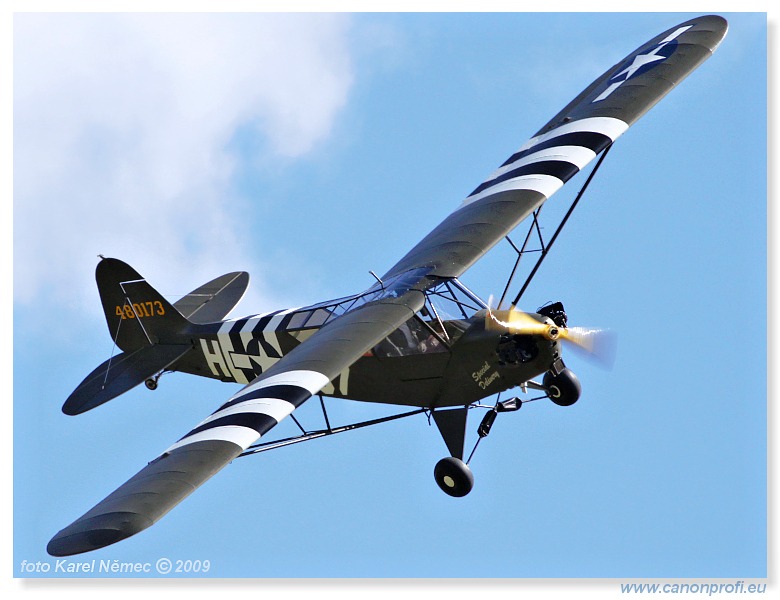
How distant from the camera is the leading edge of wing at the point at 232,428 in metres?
15.1

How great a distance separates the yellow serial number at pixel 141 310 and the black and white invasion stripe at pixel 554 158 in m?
4.47

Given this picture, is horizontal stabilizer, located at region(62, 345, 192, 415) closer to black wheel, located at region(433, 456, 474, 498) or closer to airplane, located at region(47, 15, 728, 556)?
airplane, located at region(47, 15, 728, 556)

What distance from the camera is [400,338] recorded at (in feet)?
61.6

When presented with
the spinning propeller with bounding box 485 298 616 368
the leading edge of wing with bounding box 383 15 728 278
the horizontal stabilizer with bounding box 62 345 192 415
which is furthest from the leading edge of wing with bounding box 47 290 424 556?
the horizontal stabilizer with bounding box 62 345 192 415

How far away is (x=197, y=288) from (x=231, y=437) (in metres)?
6.80

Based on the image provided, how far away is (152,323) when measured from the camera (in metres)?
21.7

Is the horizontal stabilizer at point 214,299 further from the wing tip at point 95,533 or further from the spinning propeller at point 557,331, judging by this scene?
the wing tip at point 95,533

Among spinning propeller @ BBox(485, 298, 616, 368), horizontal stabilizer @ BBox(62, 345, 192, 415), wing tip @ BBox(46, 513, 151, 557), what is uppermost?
horizontal stabilizer @ BBox(62, 345, 192, 415)

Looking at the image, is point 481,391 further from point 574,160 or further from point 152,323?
point 152,323

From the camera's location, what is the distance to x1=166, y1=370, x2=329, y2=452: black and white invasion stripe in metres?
16.3

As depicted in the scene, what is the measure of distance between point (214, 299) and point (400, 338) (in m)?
4.63

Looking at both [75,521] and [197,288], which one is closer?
[75,521]

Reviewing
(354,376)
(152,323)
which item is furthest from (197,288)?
(354,376)

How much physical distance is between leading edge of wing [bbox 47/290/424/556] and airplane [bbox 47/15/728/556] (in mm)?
20
